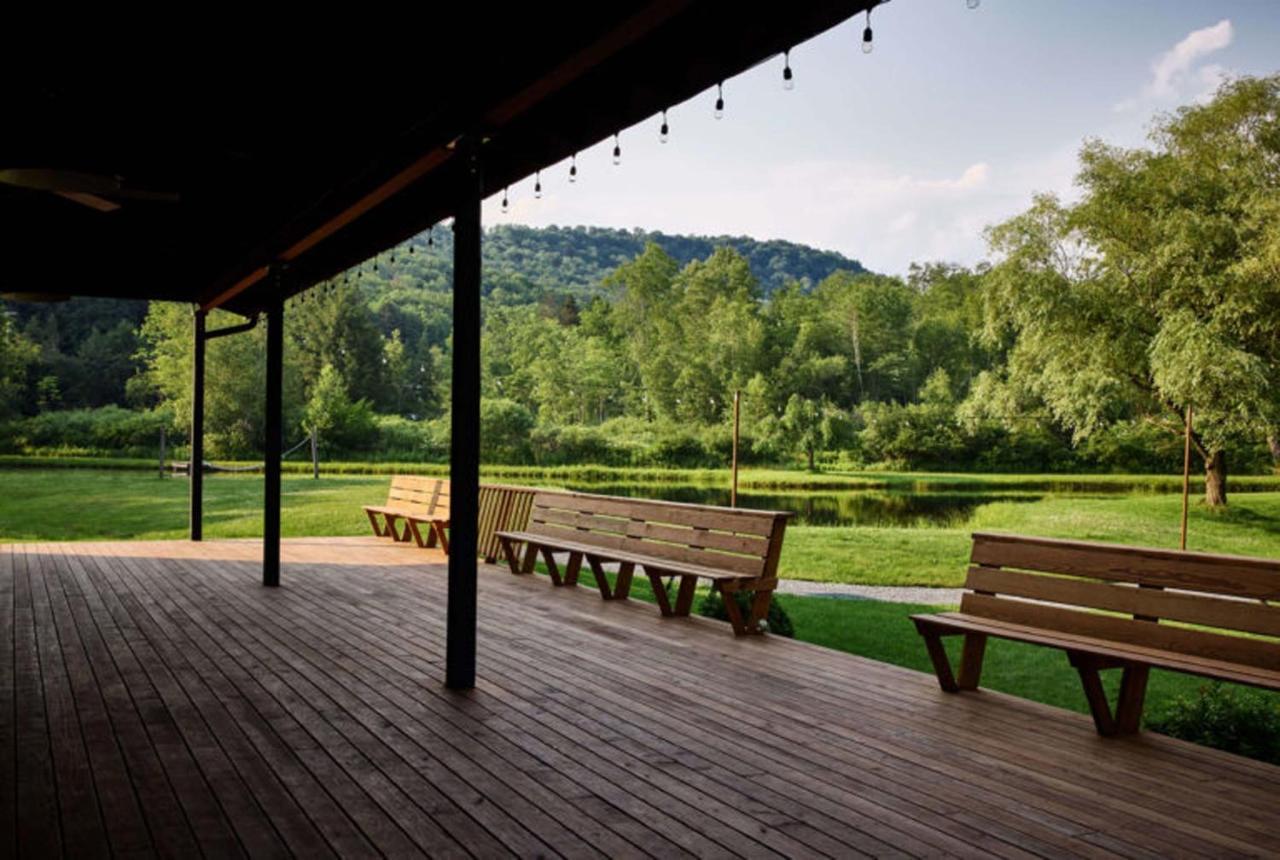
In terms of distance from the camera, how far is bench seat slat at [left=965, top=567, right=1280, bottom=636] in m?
3.49

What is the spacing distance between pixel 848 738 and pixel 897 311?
33.5 meters

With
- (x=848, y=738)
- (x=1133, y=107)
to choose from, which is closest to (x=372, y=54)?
(x=848, y=738)

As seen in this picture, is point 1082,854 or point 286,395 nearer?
point 1082,854

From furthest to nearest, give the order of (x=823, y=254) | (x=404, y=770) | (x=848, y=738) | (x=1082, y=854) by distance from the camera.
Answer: (x=823, y=254)
(x=848, y=738)
(x=404, y=770)
(x=1082, y=854)

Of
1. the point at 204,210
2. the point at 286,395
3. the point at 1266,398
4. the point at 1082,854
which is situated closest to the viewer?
the point at 1082,854

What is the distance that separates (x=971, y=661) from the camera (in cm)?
440

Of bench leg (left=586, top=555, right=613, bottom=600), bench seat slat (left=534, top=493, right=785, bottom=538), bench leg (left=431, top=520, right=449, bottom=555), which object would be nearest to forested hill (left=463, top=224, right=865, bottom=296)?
bench leg (left=431, top=520, right=449, bottom=555)

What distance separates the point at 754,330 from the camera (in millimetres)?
33781

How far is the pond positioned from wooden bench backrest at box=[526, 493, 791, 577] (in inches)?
588

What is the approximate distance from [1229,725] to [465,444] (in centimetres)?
330

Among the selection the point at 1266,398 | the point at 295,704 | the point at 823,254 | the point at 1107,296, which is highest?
the point at 823,254

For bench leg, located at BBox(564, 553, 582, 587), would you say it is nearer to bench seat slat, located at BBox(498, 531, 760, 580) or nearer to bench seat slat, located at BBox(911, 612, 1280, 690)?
bench seat slat, located at BBox(498, 531, 760, 580)

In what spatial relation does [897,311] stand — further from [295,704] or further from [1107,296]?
[295,704]

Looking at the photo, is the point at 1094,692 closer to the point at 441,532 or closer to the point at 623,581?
the point at 623,581
